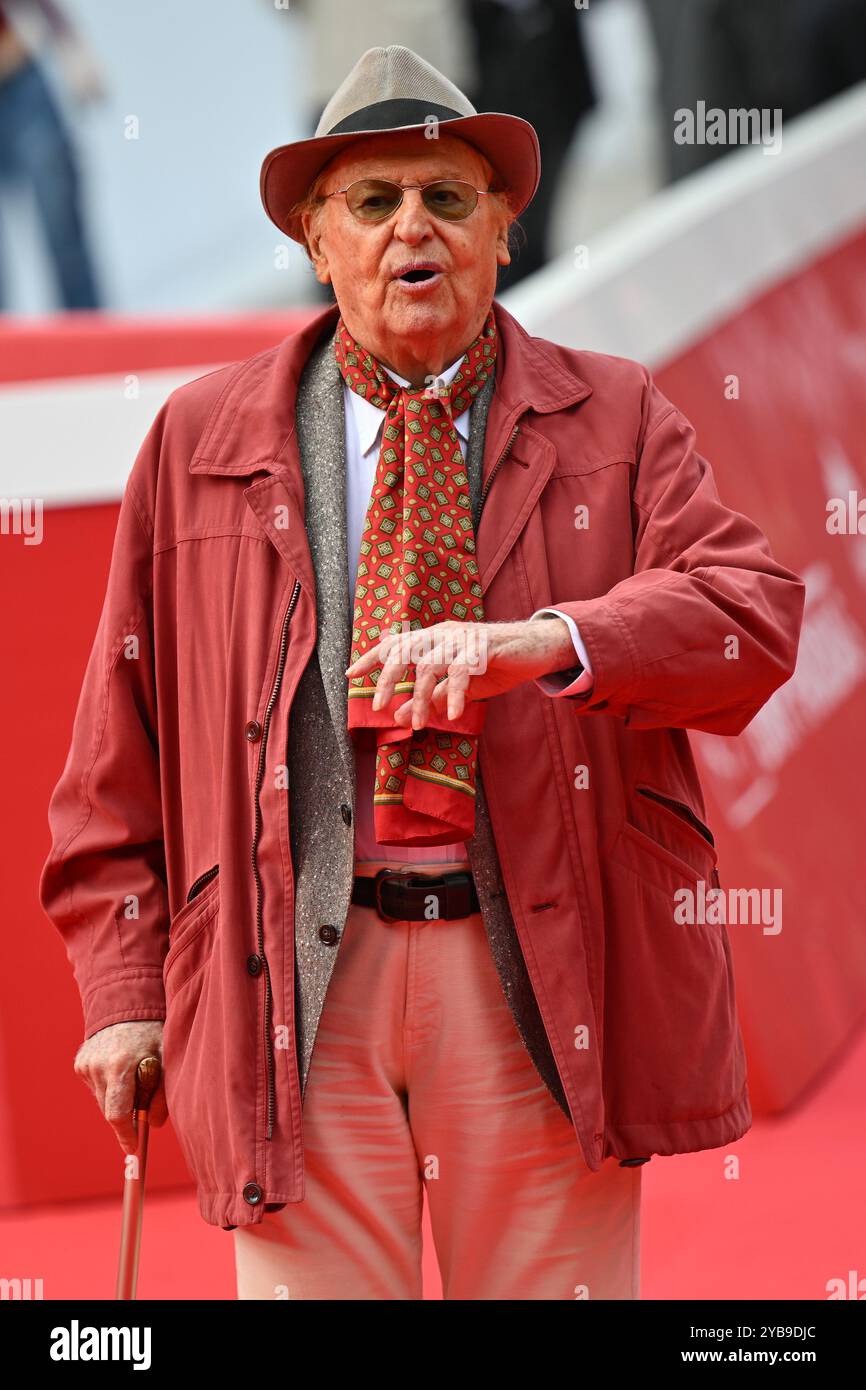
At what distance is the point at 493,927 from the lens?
2.49 meters

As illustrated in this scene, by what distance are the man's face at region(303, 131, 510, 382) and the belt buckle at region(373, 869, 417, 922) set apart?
68cm

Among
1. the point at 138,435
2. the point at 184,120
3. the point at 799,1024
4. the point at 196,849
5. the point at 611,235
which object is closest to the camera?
the point at 196,849

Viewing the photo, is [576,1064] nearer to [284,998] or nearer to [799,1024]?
[284,998]

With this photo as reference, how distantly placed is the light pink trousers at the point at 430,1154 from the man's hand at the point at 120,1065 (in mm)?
217

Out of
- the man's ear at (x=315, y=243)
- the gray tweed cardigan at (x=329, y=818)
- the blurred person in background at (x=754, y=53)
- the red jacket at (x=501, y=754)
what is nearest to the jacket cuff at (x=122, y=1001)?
the red jacket at (x=501, y=754)

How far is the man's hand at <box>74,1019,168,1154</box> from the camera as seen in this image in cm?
262

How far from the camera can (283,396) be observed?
2691 millimetres

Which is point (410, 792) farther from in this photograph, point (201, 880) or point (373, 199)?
point (373, 199)

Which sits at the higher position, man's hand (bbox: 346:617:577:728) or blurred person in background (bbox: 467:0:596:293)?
blurred person in background (bbox: 467:0:596:293)

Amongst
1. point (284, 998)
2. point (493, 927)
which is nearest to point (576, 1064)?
point (493, 927)

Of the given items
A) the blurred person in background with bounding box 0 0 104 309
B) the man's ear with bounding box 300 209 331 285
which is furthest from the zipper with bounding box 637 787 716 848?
the blurred person in background with bounding box 0 0 104 309

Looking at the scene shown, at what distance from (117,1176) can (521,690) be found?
6.34 feet

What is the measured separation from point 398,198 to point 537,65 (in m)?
5.07

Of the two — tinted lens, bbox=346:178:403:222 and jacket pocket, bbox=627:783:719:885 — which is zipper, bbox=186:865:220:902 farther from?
tinted lens, bbox=346:178:403:222
